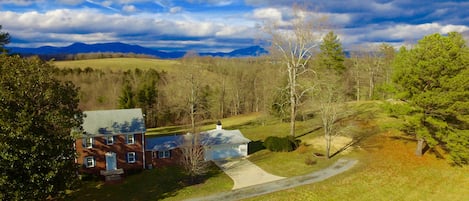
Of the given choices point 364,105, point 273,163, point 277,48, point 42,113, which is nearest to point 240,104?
point 364,105

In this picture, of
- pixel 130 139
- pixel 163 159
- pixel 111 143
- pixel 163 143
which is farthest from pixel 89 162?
pixel 163 143

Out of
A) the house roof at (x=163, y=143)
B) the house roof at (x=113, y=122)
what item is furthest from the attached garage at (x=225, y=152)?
the house roof at (x=113, y=122)

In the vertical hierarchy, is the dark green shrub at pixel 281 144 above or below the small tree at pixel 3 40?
below

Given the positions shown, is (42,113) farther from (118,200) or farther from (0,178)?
(118,200)

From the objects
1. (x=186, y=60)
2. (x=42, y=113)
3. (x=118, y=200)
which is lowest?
(x=118, y=200)

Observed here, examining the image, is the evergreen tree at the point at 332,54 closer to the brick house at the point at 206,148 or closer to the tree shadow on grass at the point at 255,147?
the tree shadow on grass at the point at 255,147

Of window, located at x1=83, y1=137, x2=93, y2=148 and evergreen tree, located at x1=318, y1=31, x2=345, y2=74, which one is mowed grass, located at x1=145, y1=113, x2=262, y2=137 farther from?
window, located at x1=83, y1=137, x2=93, y2=148

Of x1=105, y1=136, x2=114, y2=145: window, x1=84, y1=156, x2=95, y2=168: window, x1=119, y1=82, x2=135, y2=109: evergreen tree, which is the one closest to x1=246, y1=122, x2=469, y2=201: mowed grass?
x1=105, y1=136, x2=114, y2=145: window
